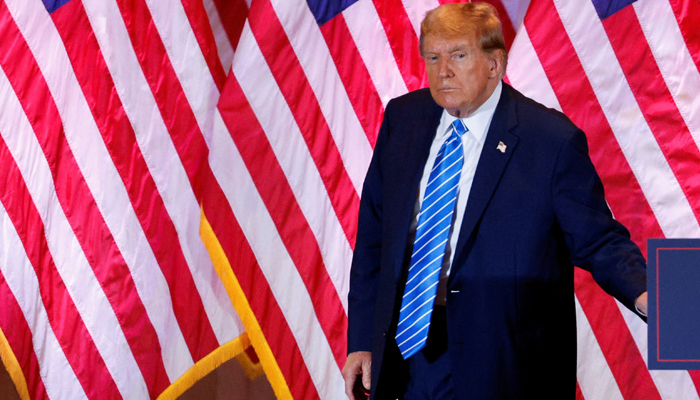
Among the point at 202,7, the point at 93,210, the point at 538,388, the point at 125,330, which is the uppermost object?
the point at 202,7

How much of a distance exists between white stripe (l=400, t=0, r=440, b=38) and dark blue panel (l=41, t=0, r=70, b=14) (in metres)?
1.30

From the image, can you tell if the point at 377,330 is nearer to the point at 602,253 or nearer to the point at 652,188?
the point at 602,253

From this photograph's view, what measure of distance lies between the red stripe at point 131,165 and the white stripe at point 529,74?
4.61ft

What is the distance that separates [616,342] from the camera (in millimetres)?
2457

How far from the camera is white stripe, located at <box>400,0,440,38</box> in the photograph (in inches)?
100

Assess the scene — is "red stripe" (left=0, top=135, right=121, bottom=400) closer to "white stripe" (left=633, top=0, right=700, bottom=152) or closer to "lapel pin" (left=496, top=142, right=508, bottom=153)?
"lapel pin" (left=496, top=142, right=508, bottom=153)

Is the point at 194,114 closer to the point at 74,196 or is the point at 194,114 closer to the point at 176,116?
the point at 176,116

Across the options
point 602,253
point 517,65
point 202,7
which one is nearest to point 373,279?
point 602,253

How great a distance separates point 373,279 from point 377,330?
0.62 feet

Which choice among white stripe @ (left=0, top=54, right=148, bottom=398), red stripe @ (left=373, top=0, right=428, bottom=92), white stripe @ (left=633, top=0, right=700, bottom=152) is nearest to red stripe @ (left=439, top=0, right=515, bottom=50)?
red stripe @ (left=373, top=0, right=428, bottom=92)

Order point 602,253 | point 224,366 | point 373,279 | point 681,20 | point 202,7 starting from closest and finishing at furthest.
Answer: point 602,253 → point 373,279 → point 681,20 → point 202,7 → point 224,366

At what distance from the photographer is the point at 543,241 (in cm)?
156

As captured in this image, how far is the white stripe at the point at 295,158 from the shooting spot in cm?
261

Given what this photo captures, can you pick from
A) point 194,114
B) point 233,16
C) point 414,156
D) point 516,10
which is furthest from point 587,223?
point 233,16
